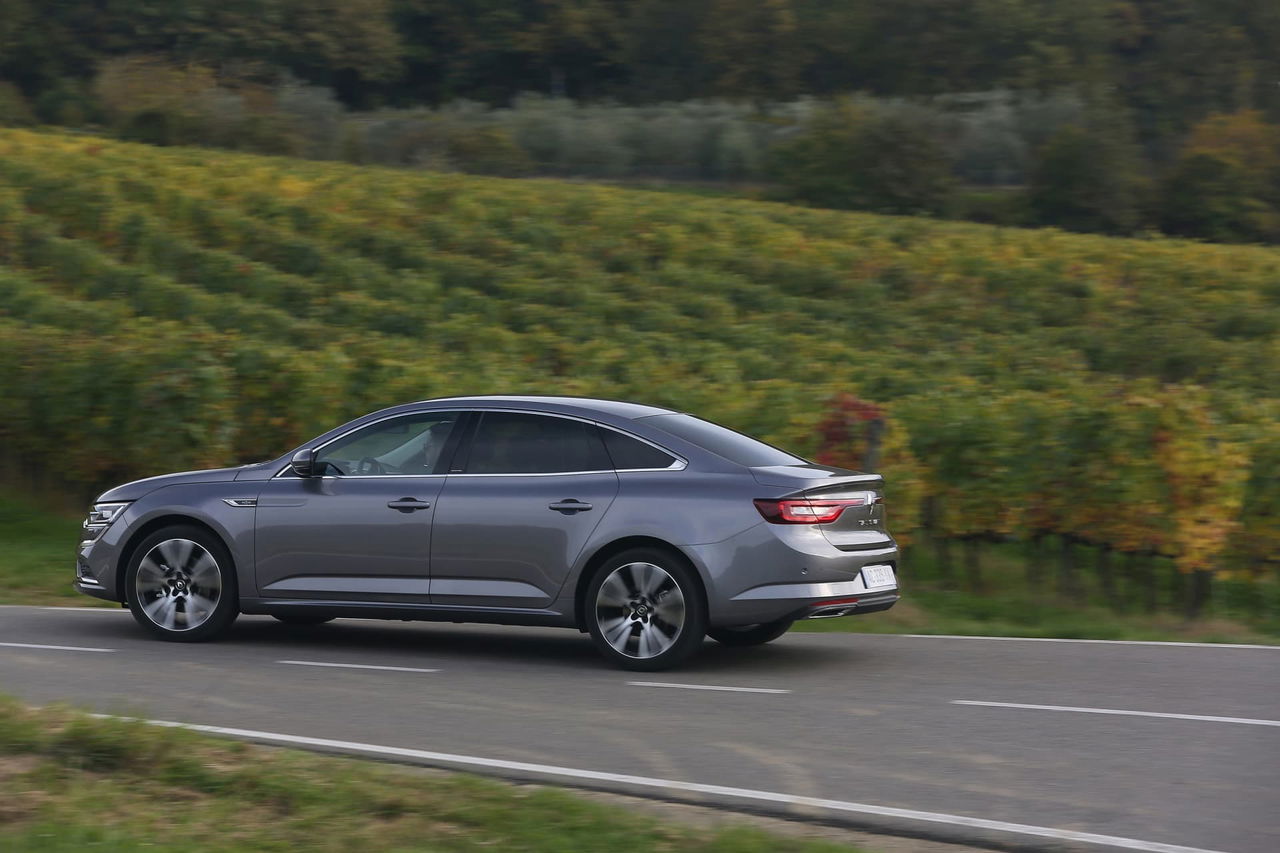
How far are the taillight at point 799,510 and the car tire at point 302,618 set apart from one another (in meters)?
2.93

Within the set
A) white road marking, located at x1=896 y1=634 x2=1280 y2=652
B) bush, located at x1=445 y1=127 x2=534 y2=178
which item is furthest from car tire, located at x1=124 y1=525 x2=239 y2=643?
bush, located at x1=445 y1=127 x2=534 y2=178

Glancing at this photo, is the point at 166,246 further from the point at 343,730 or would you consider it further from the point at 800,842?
the point at 800,842

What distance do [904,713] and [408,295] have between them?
22.9 metres

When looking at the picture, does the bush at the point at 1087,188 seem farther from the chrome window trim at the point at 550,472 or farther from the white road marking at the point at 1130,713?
the white road marking at the point at 1130,713

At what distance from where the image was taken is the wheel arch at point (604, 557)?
945cm

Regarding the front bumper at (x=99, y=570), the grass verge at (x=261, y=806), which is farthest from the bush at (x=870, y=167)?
the grass verge at (x=261, y=806)

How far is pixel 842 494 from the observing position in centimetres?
954

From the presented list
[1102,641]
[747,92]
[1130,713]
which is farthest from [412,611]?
[747,92]

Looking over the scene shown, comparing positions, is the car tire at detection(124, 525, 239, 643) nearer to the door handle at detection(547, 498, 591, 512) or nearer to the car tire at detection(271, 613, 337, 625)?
the car tire at detection(271, 613, 337, 625)

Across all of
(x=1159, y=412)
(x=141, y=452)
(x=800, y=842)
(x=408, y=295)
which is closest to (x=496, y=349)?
(x=408, y=295)

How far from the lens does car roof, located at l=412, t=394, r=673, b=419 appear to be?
10023 mm

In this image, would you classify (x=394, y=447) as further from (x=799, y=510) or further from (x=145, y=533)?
(x=799, y=510)

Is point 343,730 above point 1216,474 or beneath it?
beneath

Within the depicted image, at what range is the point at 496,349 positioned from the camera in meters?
24.7
